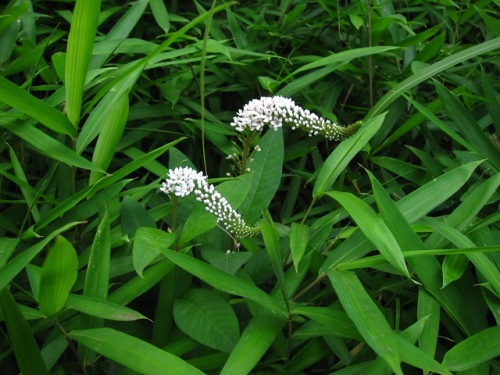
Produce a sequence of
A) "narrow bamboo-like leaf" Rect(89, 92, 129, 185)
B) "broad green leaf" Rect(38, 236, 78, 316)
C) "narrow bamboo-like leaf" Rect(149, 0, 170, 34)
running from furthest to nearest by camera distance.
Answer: "narrow bamboo-like leaf" Rect(149, 0, 170, 34) → "narrow bamboo-like leaf" Rect(89, 92, 129, 185) → "broad green leaf" Rect(38, 236, 78, 316)

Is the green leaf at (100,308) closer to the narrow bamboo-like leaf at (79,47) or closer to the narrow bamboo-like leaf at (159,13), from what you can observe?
the narrow bamboo-like leaf at (79,47)

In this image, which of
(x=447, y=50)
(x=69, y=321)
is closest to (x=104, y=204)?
(x=69, y=321)

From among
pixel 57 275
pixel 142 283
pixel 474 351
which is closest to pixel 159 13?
pixel 142 283

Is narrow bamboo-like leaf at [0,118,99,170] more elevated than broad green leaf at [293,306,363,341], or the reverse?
narrow bamboo-like leaf at [0,118,99,170]

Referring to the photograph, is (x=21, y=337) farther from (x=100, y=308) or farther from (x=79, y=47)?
(x=79, y=47)

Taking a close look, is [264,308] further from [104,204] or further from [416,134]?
[416,134]

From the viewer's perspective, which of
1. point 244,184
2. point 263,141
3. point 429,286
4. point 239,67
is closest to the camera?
point 429,286

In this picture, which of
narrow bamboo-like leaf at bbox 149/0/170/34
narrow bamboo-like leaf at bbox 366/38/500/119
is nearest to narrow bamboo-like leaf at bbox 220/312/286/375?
narrow bamboo-like leaf at bbox 366/38/500/119

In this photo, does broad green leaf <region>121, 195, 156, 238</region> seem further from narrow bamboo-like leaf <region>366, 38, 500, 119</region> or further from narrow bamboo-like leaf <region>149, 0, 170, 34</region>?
narrow bamboo-like leaf <region>149, 0, 170, 34</region>
